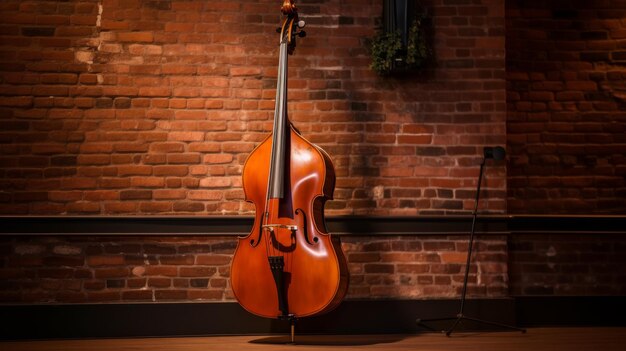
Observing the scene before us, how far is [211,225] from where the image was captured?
12.8 ft

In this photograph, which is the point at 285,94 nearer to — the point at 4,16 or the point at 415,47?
the point at 415,47

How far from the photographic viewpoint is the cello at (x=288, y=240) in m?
3.23

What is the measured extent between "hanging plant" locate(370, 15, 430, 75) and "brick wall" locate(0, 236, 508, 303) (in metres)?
1.03

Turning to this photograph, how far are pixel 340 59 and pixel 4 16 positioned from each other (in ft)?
6.68

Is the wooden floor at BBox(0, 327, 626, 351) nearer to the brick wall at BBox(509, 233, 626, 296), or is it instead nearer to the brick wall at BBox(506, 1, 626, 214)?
the brick wall at BBox(509, 233, 626, 296)

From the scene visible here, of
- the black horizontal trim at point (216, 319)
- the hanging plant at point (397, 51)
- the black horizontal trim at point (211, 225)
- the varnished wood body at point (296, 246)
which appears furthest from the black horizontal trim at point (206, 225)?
the hanging plant at point (397, 51)

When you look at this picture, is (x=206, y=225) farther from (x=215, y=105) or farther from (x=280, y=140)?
(x=280, y=140)

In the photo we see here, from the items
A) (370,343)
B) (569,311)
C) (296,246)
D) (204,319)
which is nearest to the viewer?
(296,246)

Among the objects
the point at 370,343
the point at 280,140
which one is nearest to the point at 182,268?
the point at 280,140

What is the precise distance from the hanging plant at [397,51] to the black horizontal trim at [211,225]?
35.7 inches

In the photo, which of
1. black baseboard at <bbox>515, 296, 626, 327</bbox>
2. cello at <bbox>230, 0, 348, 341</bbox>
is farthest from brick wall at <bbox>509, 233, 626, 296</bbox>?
cello at <bbox>230, 0, 348, 341</bbox>

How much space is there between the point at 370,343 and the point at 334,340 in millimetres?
214

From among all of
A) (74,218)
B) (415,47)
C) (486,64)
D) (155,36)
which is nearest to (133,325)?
(74,218)

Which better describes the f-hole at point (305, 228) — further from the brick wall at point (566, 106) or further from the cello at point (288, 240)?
the brick wall at point (566, 106)
